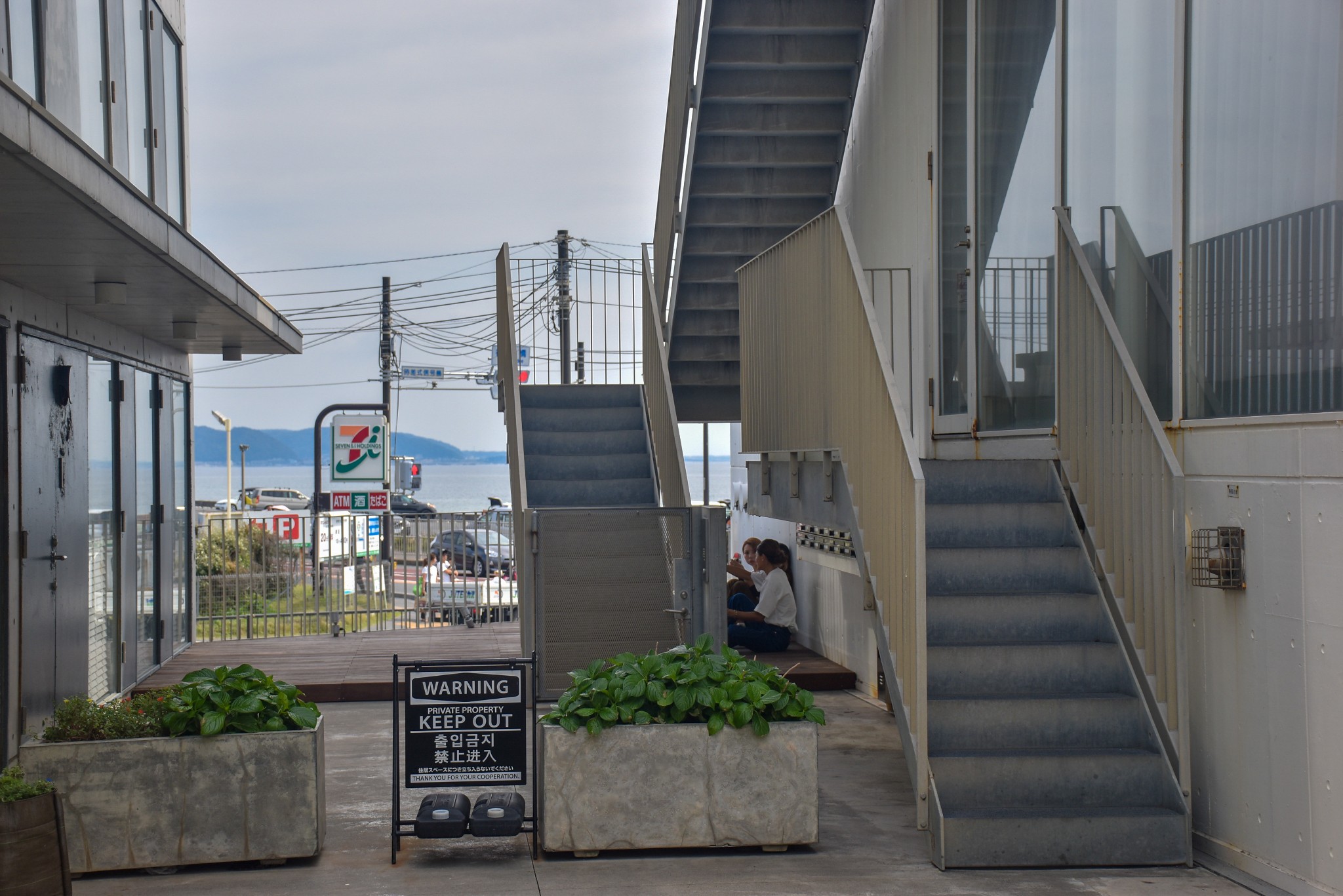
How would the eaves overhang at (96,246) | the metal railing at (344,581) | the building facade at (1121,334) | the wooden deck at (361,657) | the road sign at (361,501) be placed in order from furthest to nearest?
1. the road sign at (361,501)
2. the metal railing at (344,581)
3. the wooden deck at (361,657)
4. the building facade at (1121,334)
5. the eaves overhang at (96,246)

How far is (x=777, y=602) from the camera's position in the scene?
11.9m

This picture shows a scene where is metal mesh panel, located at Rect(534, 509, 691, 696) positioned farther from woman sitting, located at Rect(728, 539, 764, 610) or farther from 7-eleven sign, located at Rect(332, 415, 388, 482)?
7-eleven sign, located at Rect(332, 415, 388, 482)

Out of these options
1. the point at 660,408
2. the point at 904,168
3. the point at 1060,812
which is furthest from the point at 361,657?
the point at 1060,812

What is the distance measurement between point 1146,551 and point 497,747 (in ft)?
10.5

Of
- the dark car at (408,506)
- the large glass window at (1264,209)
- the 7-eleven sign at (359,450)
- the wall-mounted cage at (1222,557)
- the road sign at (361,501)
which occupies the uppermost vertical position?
the large glass window at (1264,209)

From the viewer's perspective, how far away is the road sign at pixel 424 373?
38.6m

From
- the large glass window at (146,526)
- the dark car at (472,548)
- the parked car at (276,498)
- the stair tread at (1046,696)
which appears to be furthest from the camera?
the parked car at (276,498)

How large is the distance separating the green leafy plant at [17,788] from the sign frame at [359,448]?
12.1m

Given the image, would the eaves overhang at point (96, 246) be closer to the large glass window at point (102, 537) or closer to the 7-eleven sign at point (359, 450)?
the large glass window at point (102, 537)

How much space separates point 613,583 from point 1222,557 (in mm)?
5780

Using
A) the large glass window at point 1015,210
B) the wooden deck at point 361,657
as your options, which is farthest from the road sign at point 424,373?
the large glass window at point 1015,210

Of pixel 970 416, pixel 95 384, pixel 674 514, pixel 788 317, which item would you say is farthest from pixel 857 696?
pixel 95 384

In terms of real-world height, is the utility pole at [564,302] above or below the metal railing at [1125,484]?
above

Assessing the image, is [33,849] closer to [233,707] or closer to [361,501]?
[233,707]
